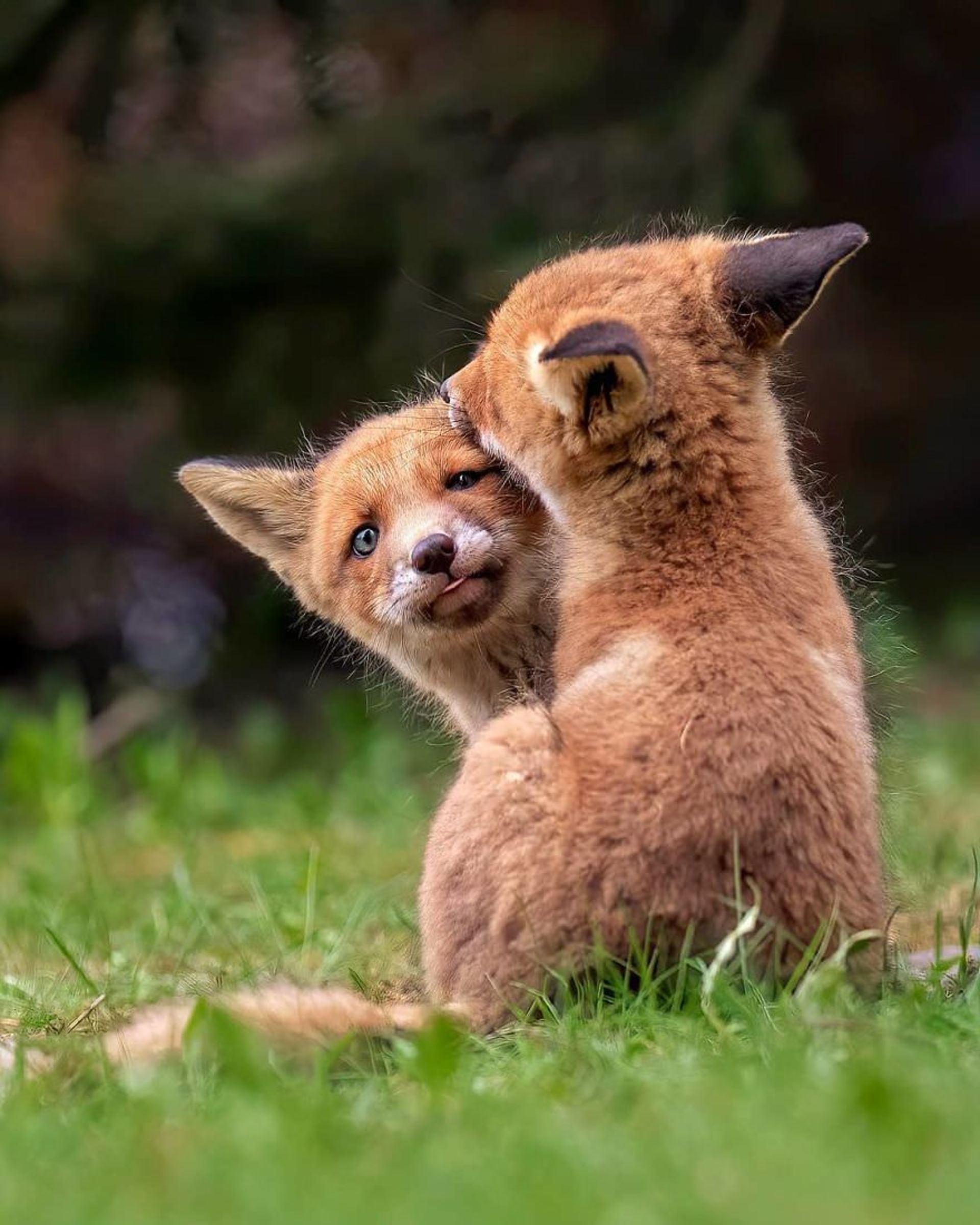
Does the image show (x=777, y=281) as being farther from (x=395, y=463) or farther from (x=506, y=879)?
(x=506, y=879)

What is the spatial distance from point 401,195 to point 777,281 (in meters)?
5.04

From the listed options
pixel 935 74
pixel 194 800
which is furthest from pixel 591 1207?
pixel 935 74

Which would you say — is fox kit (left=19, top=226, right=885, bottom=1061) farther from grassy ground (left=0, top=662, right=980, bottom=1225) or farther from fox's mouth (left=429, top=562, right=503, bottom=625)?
grassy ground (left=0, top=662, right=980, bottom=1225)

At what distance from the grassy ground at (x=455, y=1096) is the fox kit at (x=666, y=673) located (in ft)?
0.84

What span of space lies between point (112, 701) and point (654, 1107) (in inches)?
397

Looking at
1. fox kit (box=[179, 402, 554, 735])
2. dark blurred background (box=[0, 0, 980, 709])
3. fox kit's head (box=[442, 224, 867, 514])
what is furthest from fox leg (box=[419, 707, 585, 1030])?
dark blurred background (box=[0, 0, 980, 709])

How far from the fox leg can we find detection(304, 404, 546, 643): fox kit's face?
102 centimetres

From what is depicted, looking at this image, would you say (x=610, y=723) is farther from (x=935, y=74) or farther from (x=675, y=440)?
(x=935, y=74)

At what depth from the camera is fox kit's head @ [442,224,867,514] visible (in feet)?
14.7

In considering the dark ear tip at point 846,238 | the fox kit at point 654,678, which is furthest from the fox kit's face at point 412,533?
the dark ear tip at point 846,238

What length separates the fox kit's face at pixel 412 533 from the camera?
5309 mm

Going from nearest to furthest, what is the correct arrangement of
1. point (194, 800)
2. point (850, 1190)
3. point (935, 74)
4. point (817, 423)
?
point (850, 1190)
point (194, 800)
point (935, 74)
point (817, 423)

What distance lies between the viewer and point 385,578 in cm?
553

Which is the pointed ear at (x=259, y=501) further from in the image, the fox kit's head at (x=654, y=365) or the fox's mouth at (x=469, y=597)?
the fox kit's head at (x=654, y=365)
